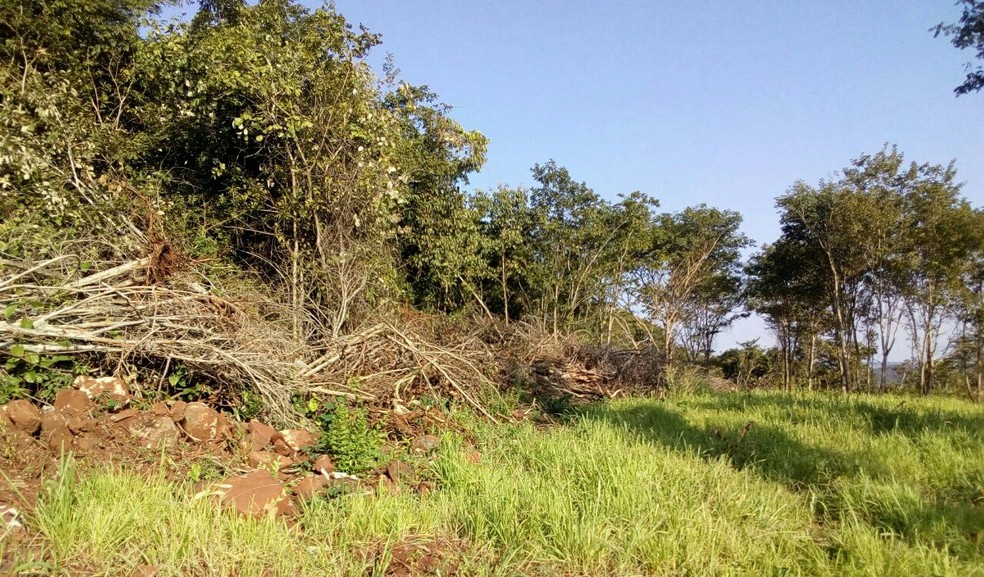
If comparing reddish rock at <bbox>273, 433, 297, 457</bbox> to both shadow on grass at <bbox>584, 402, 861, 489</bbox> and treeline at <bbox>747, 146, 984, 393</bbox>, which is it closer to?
shadow on grass at <bbox>584, 402, 861, 489</bbox>

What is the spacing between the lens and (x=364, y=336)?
19.5 feet

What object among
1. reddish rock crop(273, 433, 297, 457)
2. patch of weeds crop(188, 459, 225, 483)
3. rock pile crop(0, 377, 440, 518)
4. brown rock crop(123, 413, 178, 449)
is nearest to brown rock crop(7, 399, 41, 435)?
rock pile crop(0, 377, 440, 518)

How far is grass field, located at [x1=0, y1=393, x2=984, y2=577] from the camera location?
8.32 feet

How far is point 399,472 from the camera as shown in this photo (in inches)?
154

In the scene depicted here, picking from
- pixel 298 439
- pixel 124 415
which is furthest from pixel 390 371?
pixel 124 415

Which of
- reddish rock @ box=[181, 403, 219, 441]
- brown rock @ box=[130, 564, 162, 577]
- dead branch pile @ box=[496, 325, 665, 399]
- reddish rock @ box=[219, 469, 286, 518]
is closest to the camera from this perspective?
brown rock @ box=[130, 564, 162, 577]

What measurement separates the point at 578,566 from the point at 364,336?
3.87 meters

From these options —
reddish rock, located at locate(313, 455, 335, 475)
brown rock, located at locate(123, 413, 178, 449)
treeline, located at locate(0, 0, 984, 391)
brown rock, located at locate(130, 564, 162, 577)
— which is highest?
treeline, located at locate(0, 0, 984, 391)

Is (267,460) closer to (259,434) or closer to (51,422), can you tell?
(259,434)

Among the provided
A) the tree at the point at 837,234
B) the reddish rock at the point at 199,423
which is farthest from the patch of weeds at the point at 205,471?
the tree at the point at 837,234

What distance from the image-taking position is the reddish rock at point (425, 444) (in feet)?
15.1

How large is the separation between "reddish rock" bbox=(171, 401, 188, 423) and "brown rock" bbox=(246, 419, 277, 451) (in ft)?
1.62

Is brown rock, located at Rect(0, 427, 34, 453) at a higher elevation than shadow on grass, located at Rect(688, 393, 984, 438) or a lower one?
lower

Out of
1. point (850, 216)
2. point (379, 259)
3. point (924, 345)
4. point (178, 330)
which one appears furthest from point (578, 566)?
point (924, 345)
